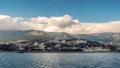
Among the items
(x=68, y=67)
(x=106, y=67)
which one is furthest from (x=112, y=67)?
(x=68, y=67)

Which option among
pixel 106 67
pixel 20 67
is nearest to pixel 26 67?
pixel 20 67

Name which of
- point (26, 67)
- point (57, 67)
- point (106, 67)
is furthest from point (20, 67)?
point (106, 67)

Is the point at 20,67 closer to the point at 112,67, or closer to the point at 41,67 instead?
the point at 41,67

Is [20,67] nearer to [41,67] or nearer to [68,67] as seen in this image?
[41,67]

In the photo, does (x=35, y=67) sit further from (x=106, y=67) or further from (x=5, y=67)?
(x=106, y=67)

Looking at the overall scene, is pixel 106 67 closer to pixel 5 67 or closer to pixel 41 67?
pixel 41 67

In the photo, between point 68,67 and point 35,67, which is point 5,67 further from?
point 68,67

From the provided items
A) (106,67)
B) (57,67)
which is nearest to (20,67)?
(57,67)

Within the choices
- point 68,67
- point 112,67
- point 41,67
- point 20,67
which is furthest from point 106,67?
point 20,67
